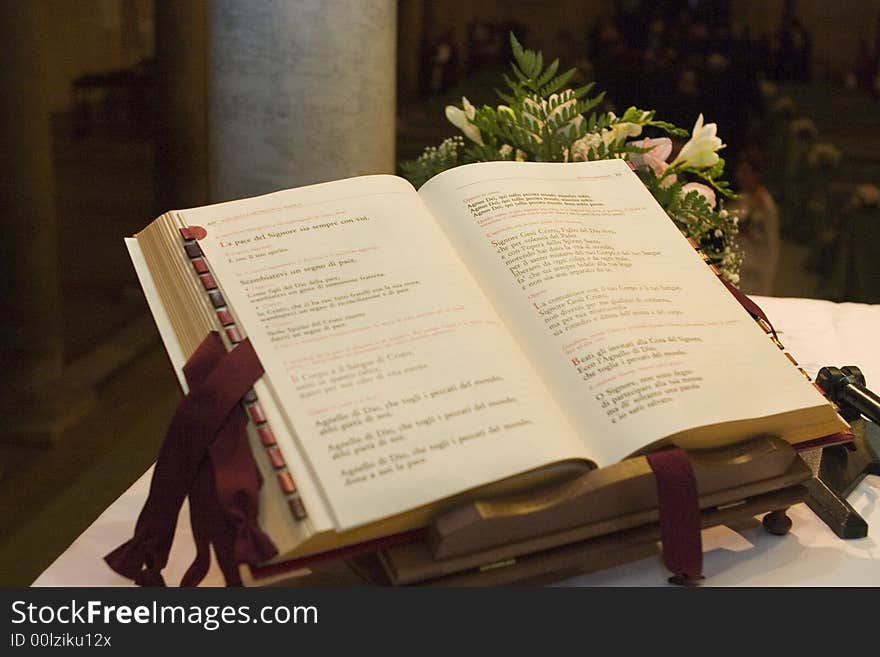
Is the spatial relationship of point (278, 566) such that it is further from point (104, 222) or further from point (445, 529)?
point (104, 222)

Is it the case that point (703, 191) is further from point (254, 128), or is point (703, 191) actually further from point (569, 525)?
point (254, 128)

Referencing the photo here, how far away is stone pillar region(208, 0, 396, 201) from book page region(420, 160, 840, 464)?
1293mm

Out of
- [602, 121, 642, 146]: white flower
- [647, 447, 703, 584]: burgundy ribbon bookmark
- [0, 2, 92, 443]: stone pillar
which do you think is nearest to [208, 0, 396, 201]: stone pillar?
[0, 2, 92, 443]: stone pillar

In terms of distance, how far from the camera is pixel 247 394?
96cm

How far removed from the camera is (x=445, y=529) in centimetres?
91

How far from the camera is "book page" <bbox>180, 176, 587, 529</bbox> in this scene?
905mm

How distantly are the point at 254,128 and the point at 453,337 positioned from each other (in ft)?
5.20

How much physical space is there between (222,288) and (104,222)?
2.61 metres

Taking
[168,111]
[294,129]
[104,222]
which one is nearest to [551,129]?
[294,129]

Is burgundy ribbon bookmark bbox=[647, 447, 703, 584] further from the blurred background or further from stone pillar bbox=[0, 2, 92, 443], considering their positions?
stone pillar bbox=[0, 2, 92, 443]

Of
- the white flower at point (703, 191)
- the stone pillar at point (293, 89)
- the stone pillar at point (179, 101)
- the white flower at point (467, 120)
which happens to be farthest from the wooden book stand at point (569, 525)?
the stone pillar at point (179, 101)

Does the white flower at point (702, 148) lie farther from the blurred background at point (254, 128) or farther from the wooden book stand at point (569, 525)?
the blurred background at point (254, 128)

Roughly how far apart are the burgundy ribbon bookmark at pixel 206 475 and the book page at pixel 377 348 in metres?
0.04

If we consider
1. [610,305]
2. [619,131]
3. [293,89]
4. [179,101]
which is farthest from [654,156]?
[179,101]
